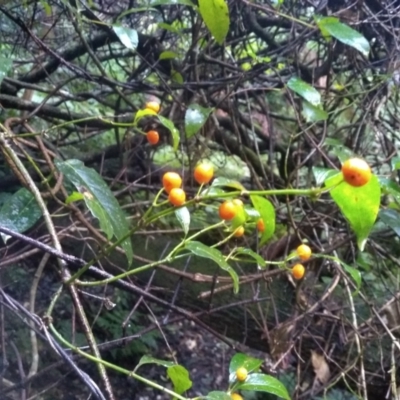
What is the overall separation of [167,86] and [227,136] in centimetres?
46

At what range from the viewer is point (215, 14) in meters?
1.07

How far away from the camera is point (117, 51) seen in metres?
2.01

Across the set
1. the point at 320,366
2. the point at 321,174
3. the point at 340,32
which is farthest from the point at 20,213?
the point at 320,366

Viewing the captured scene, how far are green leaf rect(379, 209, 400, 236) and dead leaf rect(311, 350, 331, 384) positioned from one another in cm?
51

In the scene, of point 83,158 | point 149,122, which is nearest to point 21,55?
point 83,158

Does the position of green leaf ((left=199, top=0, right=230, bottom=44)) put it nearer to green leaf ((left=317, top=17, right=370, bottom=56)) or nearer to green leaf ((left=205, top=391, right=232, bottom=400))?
A: green leaf ((left=317, top=17, right=370, bottom=56))

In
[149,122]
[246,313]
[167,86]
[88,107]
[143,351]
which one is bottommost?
[143,351]

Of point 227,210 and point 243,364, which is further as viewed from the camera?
point 243,364

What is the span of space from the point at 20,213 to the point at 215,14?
516 mm

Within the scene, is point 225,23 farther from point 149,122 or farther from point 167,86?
point 149,122

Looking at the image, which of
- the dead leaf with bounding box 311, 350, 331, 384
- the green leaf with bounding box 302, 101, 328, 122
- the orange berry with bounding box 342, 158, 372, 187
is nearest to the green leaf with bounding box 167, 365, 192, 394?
the orange berry with bounding box 342, 158, 372, 187

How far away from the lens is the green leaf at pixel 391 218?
1.15 metres

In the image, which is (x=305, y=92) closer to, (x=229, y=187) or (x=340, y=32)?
(x=340, y=32)

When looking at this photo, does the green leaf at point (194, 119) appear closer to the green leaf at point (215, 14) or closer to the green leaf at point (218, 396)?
the green leaf at point (215, 14)
